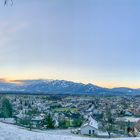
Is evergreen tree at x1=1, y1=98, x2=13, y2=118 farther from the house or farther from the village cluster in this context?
the house

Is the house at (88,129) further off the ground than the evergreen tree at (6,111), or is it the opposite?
the evergreen tree at (6,111)

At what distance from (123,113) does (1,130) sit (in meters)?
73.4

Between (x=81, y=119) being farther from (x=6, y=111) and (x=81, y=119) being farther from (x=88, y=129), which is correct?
(x=88, y=129)

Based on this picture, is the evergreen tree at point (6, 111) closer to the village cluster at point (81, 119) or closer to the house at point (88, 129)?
the village cluster at point (81, 119)

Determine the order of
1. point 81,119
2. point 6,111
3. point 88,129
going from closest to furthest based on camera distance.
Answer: point 88,129 → point 6,111 → point 81,119

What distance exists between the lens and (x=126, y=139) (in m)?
9.56

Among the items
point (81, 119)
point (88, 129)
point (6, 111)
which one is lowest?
point (81, 119)

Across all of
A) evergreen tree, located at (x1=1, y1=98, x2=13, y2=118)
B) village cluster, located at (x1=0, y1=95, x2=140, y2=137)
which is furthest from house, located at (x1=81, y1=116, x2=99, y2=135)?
evergreen tree, located at (x1=1, y1=98, x2=13, y2=118)

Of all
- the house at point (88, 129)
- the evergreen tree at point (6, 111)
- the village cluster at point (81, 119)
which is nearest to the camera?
the house at point (88, 129)

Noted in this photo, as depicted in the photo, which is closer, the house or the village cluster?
the house

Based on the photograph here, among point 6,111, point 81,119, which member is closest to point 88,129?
point 6,111

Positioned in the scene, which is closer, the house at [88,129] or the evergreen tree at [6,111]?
the house at [88,129]

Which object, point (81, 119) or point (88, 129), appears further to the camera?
point (81, 119)

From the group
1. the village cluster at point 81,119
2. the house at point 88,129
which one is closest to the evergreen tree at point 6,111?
the village cluster at point 81,119
